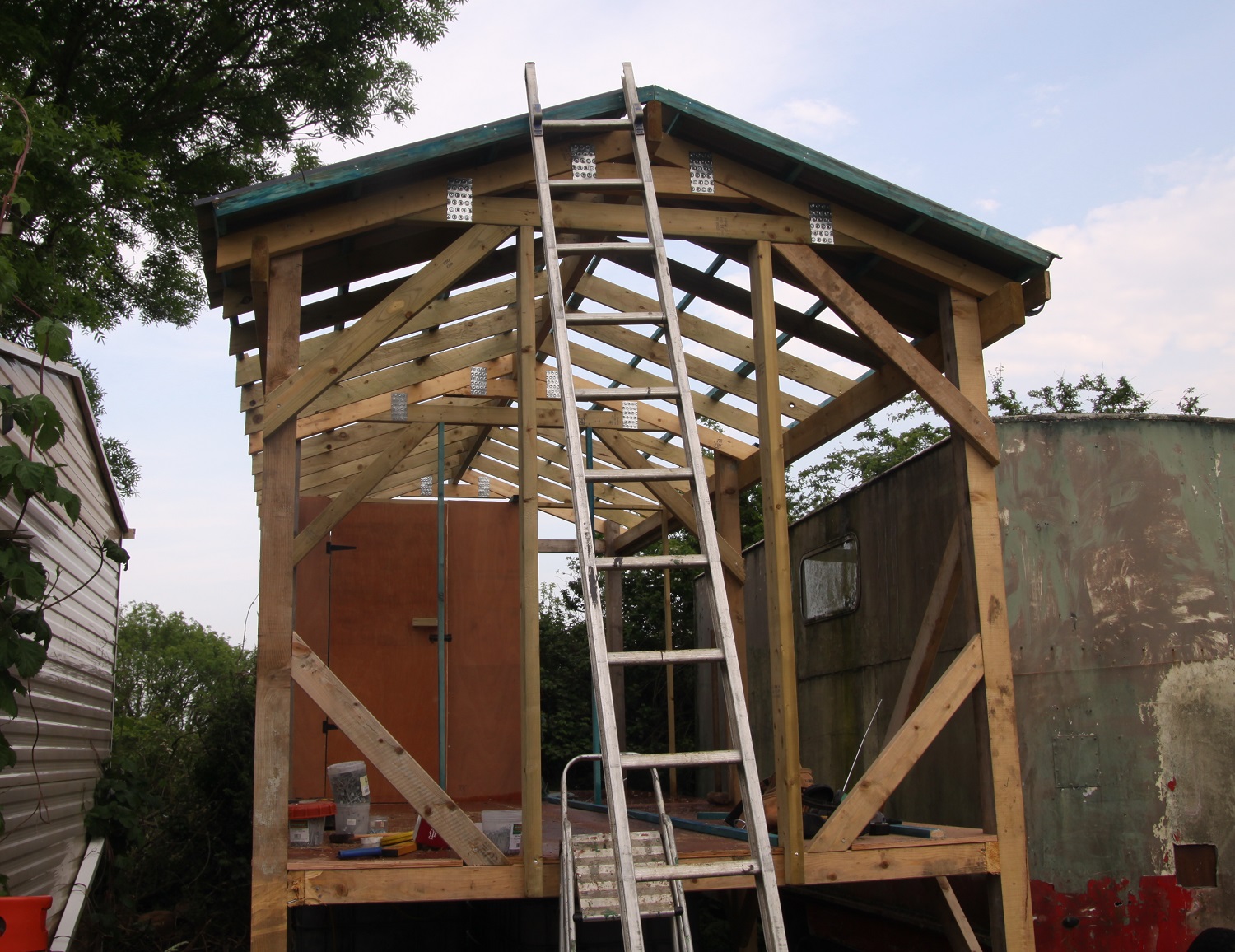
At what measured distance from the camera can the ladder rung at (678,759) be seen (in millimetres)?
3393

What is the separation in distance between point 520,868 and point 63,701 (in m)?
4.39

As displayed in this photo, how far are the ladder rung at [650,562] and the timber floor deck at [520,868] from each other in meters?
1.19

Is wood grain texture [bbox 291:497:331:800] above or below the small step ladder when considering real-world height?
above

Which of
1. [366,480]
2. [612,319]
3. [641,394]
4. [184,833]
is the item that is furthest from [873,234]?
[184,833]

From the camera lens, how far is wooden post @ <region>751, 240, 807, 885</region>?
4.73 metres

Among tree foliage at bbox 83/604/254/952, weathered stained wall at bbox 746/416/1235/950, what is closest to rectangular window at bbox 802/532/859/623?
weathered stained wall at bbox 746/416/1235/950

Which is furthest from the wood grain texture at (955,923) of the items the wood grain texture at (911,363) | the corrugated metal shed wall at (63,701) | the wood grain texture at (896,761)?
the corrugated metal shed wall at (63,701)

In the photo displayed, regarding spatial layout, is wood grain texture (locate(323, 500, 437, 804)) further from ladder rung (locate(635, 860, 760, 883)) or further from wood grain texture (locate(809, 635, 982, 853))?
ladder rung (locate(635, 860, 760, 883))

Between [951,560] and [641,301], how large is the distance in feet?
9.30

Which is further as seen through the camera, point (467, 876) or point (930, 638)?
point (930, 638)

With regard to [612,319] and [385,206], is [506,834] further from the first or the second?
[385,206]

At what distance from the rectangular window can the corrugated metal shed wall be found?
16.4 ft

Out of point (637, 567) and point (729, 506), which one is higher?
point (729, 506)

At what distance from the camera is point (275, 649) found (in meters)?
4.45
